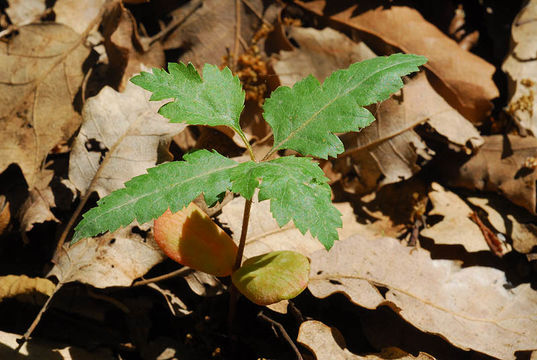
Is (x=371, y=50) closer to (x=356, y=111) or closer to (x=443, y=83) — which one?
(x=443, y=83)

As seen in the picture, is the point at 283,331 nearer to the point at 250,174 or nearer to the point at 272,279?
the point at 272,279

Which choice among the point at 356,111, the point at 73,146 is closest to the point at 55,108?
the point at 73,146

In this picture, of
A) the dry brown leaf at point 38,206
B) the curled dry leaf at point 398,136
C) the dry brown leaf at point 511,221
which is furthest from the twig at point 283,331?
the dry brown leaf at point 511,221

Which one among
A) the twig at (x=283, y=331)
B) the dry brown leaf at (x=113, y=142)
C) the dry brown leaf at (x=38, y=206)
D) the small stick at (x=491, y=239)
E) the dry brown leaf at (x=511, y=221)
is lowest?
the twig at (x=283, y=331)

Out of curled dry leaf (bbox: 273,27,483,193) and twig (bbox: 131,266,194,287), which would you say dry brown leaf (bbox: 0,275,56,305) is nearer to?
twig (bbox: 131,266,194,287)

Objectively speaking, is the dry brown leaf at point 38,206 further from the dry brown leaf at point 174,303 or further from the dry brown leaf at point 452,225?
the dry brown leaf at point 452,225
